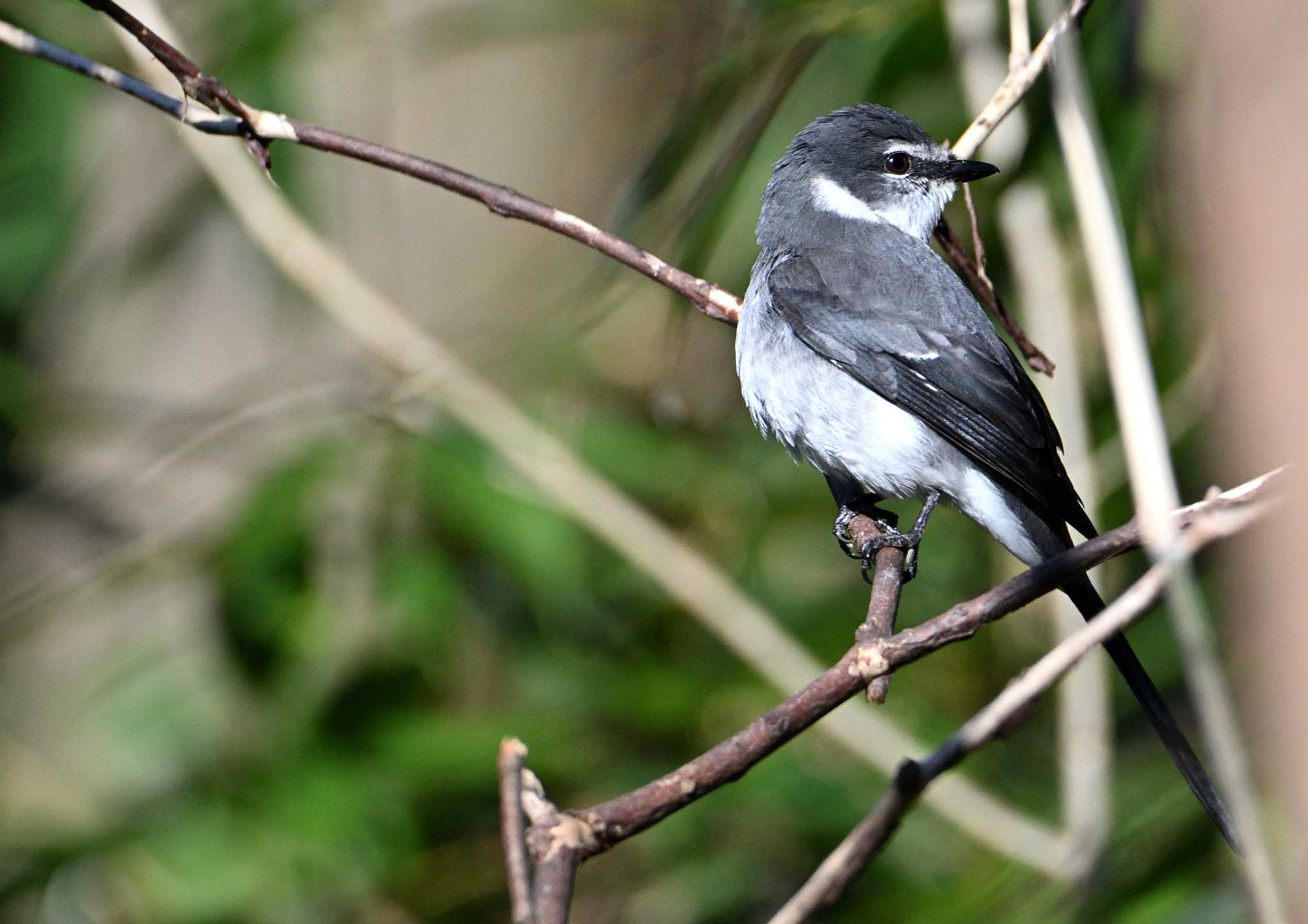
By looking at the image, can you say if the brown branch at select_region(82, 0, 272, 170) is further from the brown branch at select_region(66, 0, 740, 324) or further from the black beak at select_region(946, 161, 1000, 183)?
the black beak at select_region(946, 161, 1000, 183)

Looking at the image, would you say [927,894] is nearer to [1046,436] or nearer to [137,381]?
[1046,436]

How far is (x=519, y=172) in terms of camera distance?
7141mm

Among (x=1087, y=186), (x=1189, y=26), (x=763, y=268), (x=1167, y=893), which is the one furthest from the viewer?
(x=763, y=268)

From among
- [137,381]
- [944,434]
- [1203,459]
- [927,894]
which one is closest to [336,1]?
[137,381]

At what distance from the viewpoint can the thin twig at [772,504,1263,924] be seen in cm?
118

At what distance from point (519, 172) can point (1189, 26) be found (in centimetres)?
619

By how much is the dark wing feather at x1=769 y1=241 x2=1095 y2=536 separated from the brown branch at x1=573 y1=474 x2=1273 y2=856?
1210 mm

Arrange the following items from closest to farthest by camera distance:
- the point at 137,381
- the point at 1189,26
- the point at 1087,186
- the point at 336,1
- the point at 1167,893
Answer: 1. the point at 1189,26
2. the point at 1087,186
3. the point at 1167,893
4. the point at 336,1
5. the point at 137,381

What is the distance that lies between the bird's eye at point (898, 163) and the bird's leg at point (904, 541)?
3.33 ft

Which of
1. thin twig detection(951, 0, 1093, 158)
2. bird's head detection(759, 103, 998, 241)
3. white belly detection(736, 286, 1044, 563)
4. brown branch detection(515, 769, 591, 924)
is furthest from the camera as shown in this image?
bird's head detection(759, 103, 998, 241)

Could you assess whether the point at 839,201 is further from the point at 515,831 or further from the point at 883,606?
the point at 515,831

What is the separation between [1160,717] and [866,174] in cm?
180

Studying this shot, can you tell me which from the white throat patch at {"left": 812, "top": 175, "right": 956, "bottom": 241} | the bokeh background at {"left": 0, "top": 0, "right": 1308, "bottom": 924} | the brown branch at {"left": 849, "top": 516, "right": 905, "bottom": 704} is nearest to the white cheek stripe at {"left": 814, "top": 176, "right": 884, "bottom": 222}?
the white throat patch at {"left": 812, "top": 175, "right": 956, "bottom": 241}

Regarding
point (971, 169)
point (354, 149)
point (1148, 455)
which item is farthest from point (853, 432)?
point (1148, 455)
